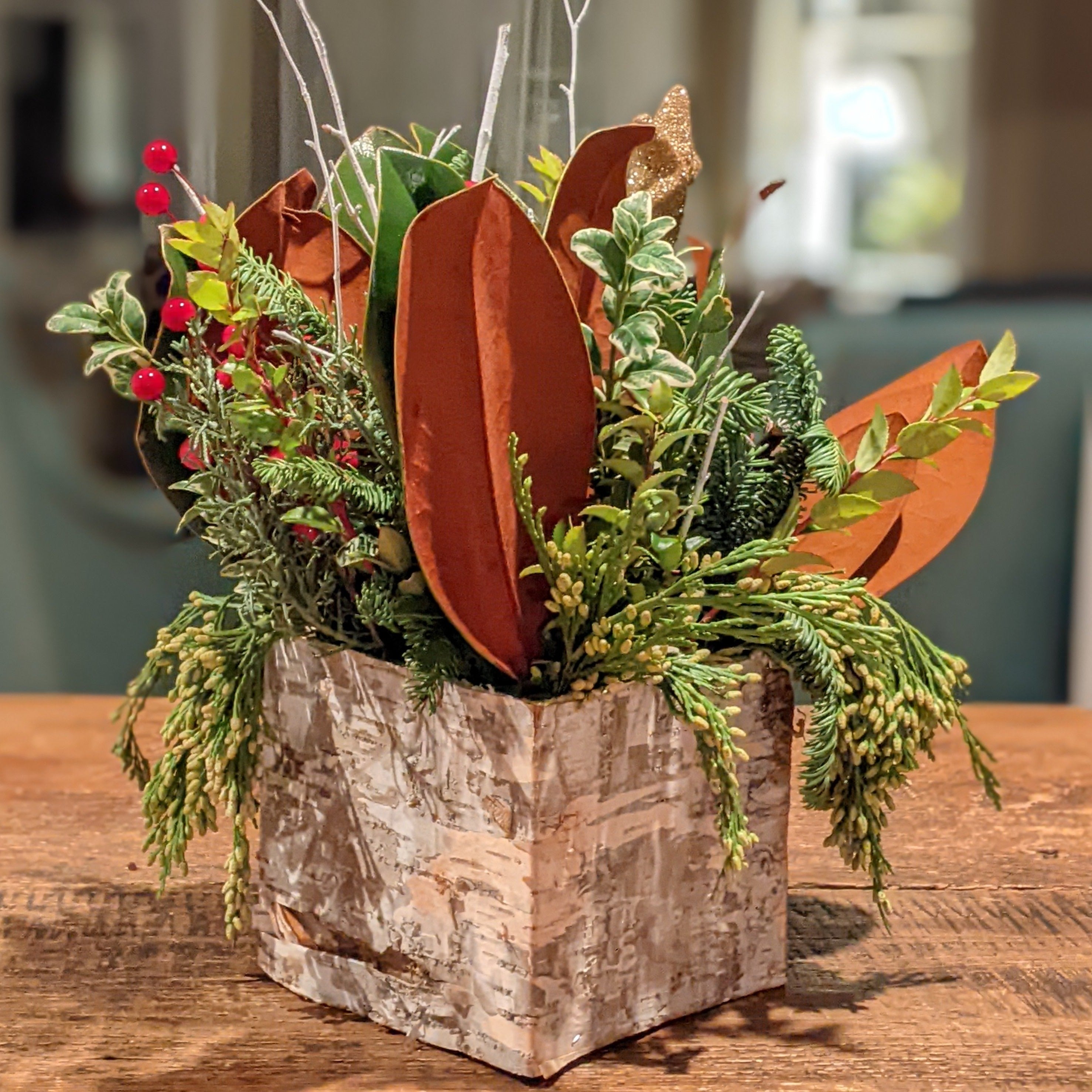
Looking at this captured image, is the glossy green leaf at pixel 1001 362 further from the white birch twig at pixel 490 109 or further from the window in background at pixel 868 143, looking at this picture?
the window in background at pixel 868 143

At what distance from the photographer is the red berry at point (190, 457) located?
0.46m

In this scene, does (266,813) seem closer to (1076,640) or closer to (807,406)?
(807,406)

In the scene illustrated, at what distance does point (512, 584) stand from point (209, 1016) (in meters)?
0.19

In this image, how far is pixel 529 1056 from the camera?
1.38 ft

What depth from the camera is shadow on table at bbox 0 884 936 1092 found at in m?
0.43

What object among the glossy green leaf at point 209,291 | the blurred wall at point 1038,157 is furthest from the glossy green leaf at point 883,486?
the blurred wall at point 1038,157

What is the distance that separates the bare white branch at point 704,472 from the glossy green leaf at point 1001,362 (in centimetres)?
8

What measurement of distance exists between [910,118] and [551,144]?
886 millimetres

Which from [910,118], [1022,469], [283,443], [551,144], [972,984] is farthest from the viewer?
[910,118]

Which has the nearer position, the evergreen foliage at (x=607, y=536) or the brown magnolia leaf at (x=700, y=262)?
the evergreen foliage at (x=607, y=536)

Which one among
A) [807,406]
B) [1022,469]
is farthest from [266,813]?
[1022,469]

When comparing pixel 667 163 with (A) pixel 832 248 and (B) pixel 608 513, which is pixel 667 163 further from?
(A) pixel 832 248

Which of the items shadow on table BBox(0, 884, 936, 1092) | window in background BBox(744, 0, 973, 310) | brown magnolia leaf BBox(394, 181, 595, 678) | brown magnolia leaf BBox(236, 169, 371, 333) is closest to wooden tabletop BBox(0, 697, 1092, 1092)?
shadow on table BBox(0, 884, 936, 1092)

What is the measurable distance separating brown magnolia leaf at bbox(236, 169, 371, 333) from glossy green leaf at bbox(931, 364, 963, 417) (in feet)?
0.67
